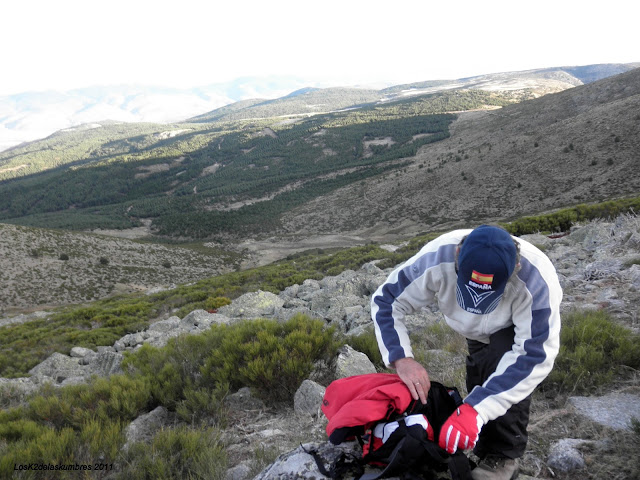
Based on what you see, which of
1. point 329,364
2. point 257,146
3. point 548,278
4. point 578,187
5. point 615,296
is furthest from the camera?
point 257,146

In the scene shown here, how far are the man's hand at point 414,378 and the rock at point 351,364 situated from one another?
129cm

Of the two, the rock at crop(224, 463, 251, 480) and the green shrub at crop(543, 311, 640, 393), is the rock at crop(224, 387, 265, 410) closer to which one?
the rock at crop(224, 463, 251, 480)

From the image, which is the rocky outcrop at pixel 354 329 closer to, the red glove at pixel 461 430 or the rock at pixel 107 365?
the rock at pixel 107 365

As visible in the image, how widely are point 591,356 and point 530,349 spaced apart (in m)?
1.64

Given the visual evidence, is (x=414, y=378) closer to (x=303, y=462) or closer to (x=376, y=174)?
(x=303, y=462)

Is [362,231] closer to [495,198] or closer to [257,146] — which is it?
[495,198]

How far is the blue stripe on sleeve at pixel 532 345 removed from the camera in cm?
172

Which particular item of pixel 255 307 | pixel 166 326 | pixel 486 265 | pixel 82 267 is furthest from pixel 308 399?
pixel 82 267

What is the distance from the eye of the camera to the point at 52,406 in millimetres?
3018

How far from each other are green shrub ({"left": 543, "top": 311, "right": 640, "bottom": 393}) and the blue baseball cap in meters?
1.62

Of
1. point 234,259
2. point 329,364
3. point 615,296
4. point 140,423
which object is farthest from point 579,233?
point 234,259

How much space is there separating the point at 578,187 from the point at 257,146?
97.0m

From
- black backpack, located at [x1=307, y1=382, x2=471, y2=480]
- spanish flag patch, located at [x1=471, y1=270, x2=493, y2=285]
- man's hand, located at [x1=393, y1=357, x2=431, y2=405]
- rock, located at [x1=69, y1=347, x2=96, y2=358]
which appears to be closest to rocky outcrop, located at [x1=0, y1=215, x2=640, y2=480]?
rock, located at [x1=69, y1=347, x2=96, y2=358]

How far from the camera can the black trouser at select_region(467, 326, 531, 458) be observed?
188 cm
